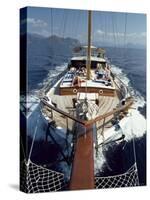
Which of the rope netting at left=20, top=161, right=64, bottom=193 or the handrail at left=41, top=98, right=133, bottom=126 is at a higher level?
the handrail at left=41, top=98, right=133, bottom=126

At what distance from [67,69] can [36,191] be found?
139cm

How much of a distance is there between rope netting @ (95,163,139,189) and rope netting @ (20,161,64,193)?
0.47 m

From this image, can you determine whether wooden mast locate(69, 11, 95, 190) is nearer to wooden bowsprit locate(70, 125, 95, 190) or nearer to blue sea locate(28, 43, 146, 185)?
wooden bowsprit locate(70, 125, 95, 190)

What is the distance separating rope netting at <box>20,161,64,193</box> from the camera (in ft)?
25.6

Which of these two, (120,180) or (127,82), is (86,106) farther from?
(120,180)

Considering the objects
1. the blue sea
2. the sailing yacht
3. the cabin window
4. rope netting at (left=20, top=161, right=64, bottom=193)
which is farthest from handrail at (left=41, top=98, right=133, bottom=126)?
rope netting at (left=20, top=161, right=64, bottom=193)

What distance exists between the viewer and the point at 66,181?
8.02 m

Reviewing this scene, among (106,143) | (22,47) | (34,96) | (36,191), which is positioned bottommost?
(36,191)

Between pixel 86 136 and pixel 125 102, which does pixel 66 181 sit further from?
pixel 125 102

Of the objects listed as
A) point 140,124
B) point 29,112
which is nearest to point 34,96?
point 29,112

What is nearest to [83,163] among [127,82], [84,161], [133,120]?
[84,161]

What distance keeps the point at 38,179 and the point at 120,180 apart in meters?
1.02

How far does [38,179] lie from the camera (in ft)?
25.8

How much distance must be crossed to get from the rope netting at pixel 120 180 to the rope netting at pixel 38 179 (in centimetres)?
47
